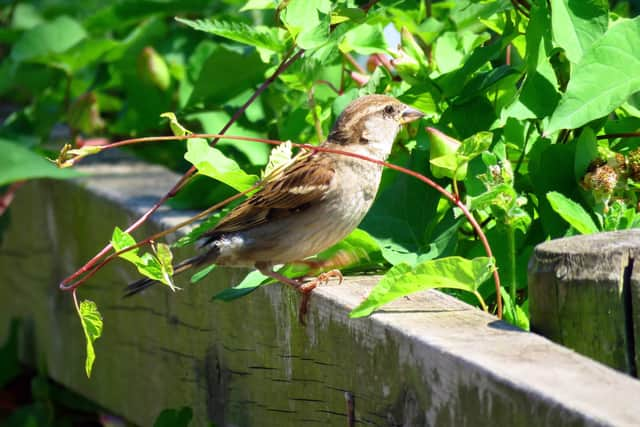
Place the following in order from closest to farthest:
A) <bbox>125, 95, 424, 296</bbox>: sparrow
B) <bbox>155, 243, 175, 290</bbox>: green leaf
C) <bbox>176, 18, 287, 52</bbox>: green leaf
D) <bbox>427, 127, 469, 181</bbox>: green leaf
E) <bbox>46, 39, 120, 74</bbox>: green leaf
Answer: <bbox>155, 243, 175, 290</bbox>: green leaf, <bbox>427, 127, 469, 181</bbox>: green leaf, <bbox>176, 18, 287, 52</bbox>: green leaf, <bbox>125, 95, 424, 296</bbox>: sparrow, <bbox>46, 39, 120, 74</bbox>: green leaf

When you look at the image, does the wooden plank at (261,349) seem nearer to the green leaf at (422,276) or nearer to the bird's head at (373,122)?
the green leaf at (422,276)

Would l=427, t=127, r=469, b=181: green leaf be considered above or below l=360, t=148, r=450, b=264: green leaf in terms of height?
above

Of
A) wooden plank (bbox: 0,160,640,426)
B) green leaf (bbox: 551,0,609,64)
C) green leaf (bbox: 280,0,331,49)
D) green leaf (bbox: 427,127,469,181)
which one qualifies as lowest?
wooden plank (bbox: 0,160,640,426)

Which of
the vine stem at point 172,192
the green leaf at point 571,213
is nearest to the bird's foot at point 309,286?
the vine stem at point 172,192

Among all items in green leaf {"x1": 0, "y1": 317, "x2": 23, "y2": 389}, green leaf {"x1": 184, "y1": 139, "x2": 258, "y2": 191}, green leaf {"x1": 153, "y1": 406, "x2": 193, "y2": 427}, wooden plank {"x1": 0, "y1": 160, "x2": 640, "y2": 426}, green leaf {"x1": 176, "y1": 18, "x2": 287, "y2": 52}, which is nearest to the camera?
wooden plank {"x1": 0, "y1": 160, "x2": 640, "y2": 426}

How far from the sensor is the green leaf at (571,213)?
216 cm

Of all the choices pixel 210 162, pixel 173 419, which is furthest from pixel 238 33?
pixel 173 419

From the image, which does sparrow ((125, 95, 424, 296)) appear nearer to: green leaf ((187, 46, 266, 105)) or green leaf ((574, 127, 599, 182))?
green leaf ((574, 127, 599, 182))

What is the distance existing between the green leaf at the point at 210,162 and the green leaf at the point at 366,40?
511mm

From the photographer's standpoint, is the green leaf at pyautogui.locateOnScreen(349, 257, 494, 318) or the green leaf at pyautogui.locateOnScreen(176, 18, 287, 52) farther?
the green leaf at pyautogui.locateOnScreen(176, 18, 287, 52)

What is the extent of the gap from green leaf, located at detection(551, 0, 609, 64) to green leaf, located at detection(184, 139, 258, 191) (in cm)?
77

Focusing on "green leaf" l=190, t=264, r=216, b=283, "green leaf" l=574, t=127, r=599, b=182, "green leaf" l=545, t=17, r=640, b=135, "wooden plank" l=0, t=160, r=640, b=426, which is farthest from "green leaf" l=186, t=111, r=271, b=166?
"green leaf" l=545, t=17, r=640, b=135

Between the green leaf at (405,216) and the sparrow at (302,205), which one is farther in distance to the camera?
the sparrow at (302,205)

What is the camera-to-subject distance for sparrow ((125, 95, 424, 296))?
2561 millimetres
